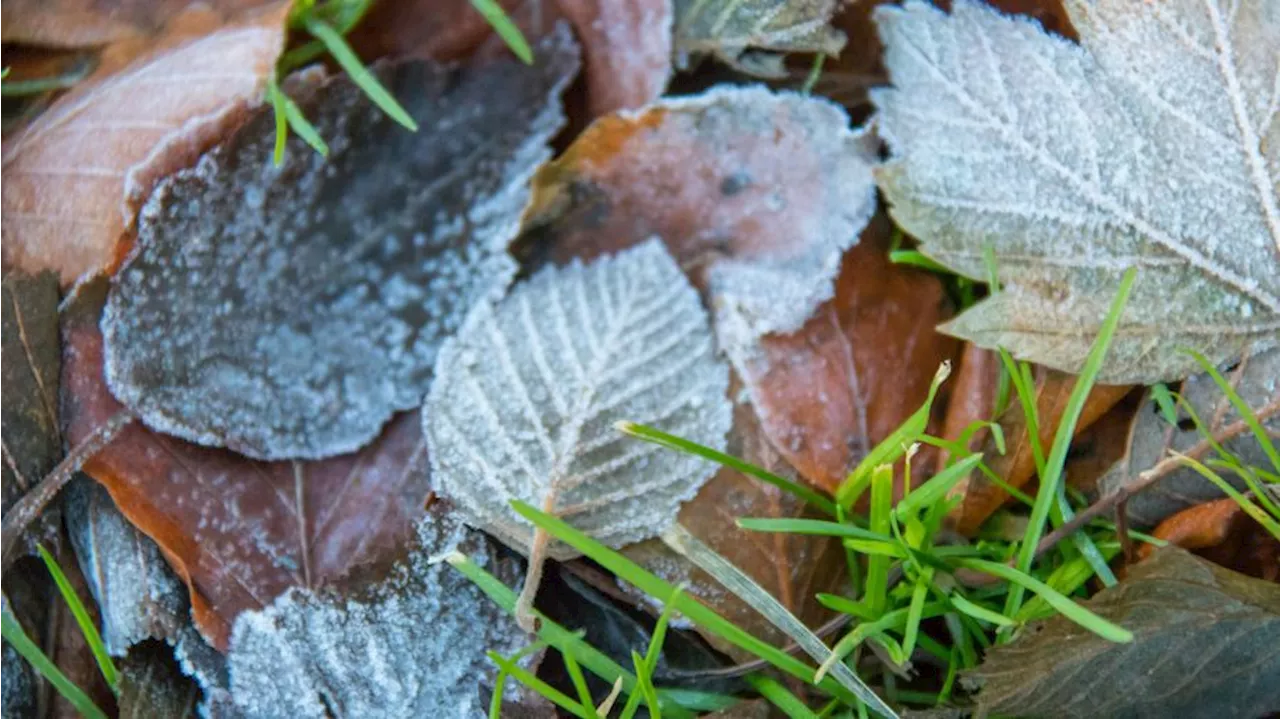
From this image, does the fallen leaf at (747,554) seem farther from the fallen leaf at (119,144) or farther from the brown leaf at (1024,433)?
the fallen leaf at (119,144)

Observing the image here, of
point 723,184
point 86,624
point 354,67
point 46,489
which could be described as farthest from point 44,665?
point 723,184

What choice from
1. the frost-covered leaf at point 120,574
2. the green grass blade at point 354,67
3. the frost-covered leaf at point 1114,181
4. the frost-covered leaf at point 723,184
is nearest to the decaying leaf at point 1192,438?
the frost-covered leaf at point 1114,181

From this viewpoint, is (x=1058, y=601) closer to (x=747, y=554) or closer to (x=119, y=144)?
(x=747, y=554)

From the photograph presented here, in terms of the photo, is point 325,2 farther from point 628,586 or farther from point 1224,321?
point 1224,321

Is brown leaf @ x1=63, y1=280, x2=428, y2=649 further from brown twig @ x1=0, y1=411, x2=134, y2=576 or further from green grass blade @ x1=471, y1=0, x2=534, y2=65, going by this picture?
green grass blade @ x1=471, y1=0, x2=534, y2=65

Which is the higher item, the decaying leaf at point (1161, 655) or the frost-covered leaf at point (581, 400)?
the frost-covered leaf at point (581, 400)
